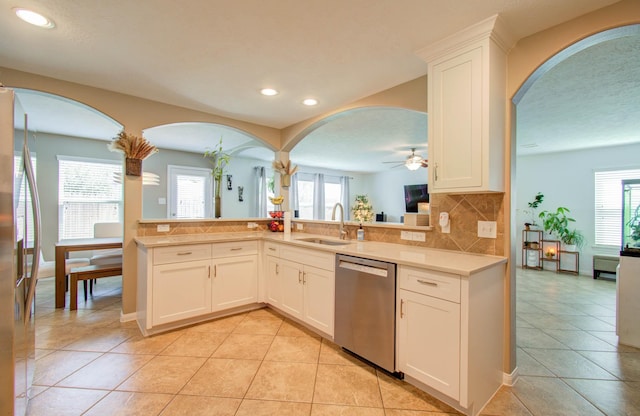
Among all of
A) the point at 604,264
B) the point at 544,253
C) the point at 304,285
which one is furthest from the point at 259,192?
the point at 604,264

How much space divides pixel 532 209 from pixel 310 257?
6.02 metres

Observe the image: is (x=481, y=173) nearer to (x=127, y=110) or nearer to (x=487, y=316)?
(x=487, y=316)

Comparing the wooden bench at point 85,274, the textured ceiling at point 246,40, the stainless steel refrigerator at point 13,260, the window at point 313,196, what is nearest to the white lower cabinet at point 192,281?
the wooden bench at point 85,274

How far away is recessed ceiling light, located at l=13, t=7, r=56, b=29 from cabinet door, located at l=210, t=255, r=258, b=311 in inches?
86.6

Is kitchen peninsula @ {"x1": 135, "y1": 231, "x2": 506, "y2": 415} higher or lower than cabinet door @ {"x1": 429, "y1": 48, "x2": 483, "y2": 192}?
lower

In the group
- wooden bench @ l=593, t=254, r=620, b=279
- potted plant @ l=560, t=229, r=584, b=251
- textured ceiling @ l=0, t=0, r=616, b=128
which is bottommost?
wooden bench @ l=593, t=254, r=620, b=279

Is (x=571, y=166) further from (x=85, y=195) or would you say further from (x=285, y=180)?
(x=85, y=195)

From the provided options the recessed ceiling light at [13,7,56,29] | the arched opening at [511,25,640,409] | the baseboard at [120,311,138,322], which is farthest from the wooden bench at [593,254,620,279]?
the recessed ceiling light at [13,7,56,29]

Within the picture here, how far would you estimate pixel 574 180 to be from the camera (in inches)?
224

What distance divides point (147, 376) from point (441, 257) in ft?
7.47

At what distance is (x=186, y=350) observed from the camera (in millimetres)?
2389

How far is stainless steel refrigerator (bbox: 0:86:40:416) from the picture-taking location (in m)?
1.23

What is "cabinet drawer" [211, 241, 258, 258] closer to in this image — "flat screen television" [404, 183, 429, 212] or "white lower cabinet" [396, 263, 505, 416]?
"white lower cabinet" [396, 263, 505, 416]

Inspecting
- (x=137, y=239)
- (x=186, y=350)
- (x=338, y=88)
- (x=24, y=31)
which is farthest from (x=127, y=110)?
(x=186, y=350)
